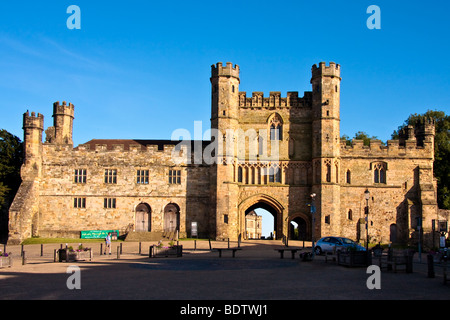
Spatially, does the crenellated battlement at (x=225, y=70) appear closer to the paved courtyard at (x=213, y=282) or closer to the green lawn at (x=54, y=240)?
the green lawn at (x=54, y=240)

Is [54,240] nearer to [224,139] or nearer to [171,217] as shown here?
[171,217]

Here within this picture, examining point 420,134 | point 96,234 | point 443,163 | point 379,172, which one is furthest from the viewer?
point 443,163

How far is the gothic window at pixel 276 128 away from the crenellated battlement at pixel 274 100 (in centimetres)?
143

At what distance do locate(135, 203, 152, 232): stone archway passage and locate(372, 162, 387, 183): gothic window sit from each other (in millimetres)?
21570

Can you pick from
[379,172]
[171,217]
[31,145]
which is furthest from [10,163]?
[379,172]

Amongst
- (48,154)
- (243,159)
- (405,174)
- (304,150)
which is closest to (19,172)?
(48,154)

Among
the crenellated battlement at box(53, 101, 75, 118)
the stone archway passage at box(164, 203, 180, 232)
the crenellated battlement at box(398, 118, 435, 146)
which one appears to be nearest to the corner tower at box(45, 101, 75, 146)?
the crenellated battlement at box(53, 101, 75, 118)

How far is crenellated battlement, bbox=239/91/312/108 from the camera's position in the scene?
159 ft

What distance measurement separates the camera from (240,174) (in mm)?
47906

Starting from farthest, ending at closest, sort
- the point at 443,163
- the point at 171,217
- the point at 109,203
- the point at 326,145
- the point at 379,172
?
the point at 443,163 < the point at 171,217 < the point at 109,203 < the point at 379,172 < the point at 326,145

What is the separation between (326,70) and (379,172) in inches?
426

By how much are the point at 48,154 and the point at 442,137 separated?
44.7 m

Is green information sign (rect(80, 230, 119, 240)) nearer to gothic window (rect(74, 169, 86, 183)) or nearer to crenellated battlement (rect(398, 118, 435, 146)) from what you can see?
gothic window (rect(74, 169, 86, 183))

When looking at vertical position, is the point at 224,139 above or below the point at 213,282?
above
